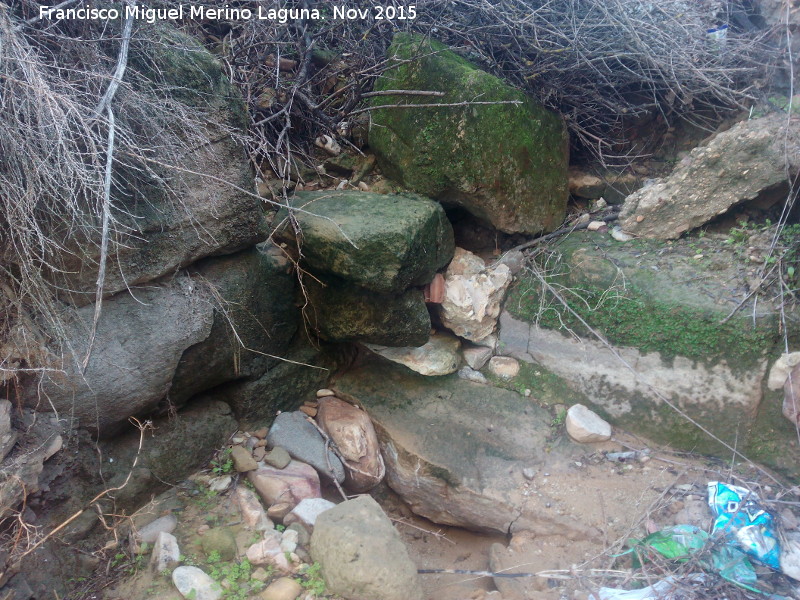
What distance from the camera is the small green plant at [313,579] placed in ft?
7.82

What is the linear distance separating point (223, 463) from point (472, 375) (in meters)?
1.57

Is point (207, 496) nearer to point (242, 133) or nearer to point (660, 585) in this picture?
point (242, 133)

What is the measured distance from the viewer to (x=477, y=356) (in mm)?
3564

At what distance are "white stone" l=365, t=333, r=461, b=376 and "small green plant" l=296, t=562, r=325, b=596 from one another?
1356 millimetres

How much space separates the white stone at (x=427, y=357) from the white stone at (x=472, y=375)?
0.21 ft

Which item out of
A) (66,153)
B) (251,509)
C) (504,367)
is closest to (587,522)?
(504,367)

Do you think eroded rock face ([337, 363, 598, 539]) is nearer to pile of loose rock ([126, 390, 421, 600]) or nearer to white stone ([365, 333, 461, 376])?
white stone ([365, 333, 461, 376])

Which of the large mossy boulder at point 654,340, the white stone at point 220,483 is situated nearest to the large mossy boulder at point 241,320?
the white stone at point 220,483

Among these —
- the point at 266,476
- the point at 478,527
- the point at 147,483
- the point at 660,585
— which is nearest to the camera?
the point at 660,585

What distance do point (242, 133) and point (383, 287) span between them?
1097 mm

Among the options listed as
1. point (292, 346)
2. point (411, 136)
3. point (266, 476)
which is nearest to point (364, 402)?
point (292, 346)

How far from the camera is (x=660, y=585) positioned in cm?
250

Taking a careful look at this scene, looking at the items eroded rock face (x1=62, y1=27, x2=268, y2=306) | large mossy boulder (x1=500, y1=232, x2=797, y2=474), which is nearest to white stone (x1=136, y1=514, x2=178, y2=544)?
eroded rock face (x1=62, y1=27, x2=268, y2=306)

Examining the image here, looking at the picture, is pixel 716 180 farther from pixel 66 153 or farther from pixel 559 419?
pixel 66 153
